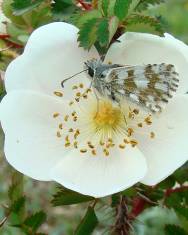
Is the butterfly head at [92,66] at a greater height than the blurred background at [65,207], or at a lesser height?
greater

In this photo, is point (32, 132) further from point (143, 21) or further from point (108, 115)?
point (143, 21)

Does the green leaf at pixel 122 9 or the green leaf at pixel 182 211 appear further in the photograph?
the green leaf at pixel 182 211

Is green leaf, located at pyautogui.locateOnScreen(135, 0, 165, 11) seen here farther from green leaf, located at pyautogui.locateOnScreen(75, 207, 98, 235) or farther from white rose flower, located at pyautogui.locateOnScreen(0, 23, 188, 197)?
green leaf, located at pyautogui.locateOnScreen(75, 207, 98, 235)

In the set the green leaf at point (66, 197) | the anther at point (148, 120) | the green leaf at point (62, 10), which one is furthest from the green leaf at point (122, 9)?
the green leaf at point (66, 197)

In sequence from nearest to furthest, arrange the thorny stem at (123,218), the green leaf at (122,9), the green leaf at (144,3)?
1. the green leaf at (122,9)
2. the green leaf at (144,3)
3. the thorny stem at (123,218)

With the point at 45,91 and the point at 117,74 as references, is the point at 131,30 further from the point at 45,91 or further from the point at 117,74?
the point at 45,91

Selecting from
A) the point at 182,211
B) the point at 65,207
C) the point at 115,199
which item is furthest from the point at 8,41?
the point at 65,207

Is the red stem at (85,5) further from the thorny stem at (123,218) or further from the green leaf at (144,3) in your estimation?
the thorny stem at (123,218)
